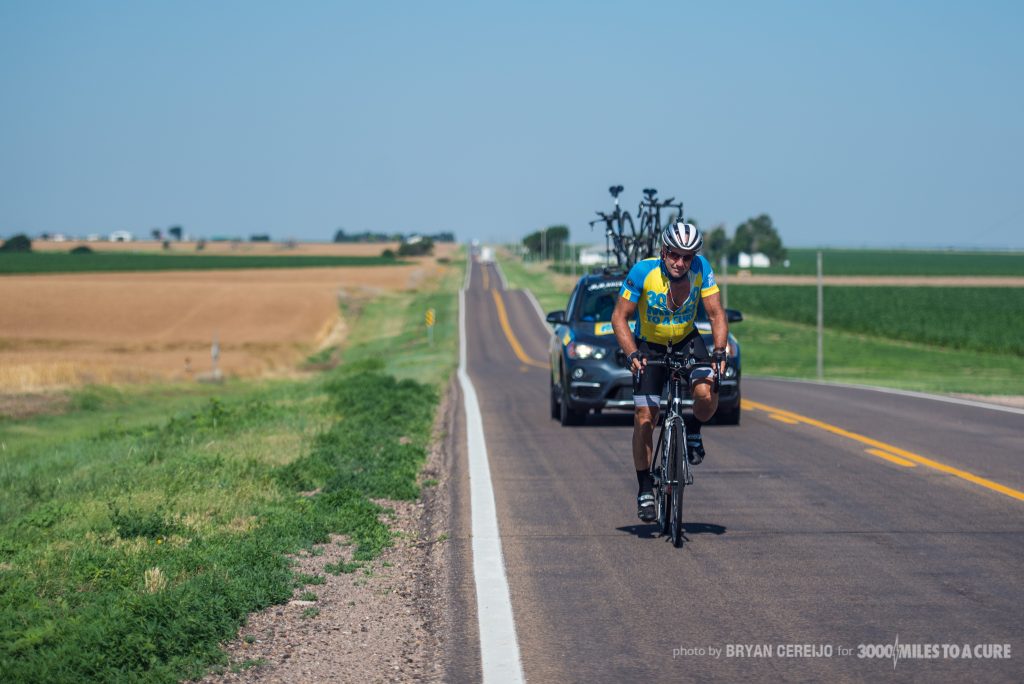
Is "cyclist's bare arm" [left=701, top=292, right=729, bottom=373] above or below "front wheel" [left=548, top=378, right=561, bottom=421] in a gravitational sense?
above

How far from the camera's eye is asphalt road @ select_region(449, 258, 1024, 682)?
5.80m

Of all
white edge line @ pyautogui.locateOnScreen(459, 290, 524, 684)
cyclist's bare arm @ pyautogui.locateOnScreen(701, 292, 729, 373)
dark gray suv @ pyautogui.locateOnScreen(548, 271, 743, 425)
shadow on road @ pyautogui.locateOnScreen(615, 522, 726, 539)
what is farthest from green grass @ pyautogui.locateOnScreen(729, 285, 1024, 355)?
cyclist's bare arm @ pyautogui.locateOnScreen(701, 292, 729, 373)

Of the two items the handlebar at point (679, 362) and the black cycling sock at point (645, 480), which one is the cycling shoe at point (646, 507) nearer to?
the black cycling sock at point (645, 480)

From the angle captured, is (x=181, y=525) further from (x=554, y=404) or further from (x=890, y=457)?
(x=554, y=404)

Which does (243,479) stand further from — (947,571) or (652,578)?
(947,571)

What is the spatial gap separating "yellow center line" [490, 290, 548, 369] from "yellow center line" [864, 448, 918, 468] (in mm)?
30146

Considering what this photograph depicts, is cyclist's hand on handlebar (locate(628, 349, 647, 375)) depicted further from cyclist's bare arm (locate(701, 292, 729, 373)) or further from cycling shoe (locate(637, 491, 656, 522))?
cycling shoe (locate(637, 491, 656, 522))

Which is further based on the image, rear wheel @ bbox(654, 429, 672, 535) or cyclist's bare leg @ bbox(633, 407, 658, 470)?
cyclist's bare leg @ bbox(633, 407, 658, 470)

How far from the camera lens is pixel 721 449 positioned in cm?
1371

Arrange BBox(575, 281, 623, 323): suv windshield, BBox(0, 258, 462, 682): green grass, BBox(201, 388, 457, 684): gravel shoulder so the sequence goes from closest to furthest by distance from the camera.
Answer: BBox(201, 388, 457, 684): gravel shoulder
BBox(0, 258, 462, 682): green grass
BBox(575, 281, 623, 323): suv windshield

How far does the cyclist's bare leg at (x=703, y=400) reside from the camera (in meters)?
8.41

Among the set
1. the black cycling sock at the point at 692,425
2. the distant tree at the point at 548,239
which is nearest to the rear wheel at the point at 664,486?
the black cycling sock at the point at 692,425

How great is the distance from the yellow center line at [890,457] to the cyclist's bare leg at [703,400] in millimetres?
4504

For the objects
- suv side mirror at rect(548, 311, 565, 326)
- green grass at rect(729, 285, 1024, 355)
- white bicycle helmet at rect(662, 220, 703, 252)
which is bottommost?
green grass at rect(729, 285, 1024, 355)
